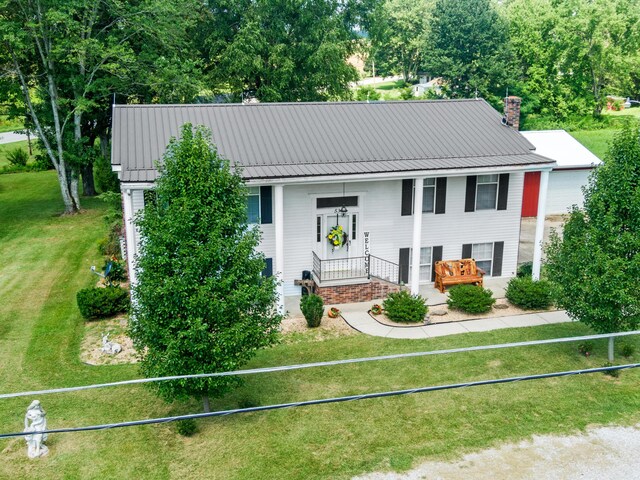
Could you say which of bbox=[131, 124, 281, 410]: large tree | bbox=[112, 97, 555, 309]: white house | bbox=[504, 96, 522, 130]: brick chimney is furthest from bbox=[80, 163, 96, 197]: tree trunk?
bbox=[131, 124, 281, 410]: large tree

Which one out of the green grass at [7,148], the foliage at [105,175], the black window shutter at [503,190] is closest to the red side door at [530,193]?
the black window shutter at [503,190]

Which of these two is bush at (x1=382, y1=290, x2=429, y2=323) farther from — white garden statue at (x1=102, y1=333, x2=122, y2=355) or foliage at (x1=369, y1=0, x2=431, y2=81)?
foliage at (x1=369, y1=0, x2=431, y2=81)

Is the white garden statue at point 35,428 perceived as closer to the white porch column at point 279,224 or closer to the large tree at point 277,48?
the white porch column at point 279,224

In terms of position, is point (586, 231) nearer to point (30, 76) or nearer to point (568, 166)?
point (568, 166)

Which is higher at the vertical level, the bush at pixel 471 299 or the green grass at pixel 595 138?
the green grass at pixel 595 138

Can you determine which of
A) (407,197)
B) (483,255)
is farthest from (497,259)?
(407,197)

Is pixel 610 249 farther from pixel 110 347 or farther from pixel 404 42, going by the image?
pixel 404 42

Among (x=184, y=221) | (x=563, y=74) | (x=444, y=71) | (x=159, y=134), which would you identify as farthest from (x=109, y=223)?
(x=563, y=74)
